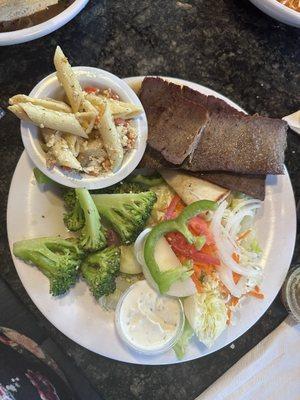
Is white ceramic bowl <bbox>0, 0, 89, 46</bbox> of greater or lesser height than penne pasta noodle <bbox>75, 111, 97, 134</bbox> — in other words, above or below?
above

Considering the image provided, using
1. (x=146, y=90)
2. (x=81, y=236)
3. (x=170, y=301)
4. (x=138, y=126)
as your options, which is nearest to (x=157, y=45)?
(x=146, y=90)

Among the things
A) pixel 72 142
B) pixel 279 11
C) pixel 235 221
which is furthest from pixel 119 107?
pixel 279 11

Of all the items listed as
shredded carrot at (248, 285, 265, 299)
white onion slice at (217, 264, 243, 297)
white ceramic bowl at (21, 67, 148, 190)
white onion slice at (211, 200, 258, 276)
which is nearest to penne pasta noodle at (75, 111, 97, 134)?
white ceramic bowl at (21, 67, 148, 190)

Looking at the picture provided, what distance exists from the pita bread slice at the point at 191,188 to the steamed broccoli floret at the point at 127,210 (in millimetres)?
87

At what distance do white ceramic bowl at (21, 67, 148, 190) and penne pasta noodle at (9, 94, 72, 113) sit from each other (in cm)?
4

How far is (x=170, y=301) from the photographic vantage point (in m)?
1.68

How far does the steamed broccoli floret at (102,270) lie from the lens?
1611 millimetres

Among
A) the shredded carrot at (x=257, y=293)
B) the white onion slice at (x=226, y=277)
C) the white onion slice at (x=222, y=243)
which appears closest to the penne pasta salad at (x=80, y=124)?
the white onion slice at (x=222, y=243)

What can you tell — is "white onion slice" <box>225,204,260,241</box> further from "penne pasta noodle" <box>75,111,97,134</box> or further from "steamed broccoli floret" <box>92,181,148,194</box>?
"penne pasta noodle" <box>75,111,97,134</box>

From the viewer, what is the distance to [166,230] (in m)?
1.63

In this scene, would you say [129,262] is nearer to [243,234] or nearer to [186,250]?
[186,250]

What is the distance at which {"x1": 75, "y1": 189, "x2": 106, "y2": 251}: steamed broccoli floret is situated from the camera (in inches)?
61.6

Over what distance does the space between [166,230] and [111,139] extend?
31 centimetres

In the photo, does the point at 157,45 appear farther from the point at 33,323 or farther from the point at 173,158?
the point at 33,323
